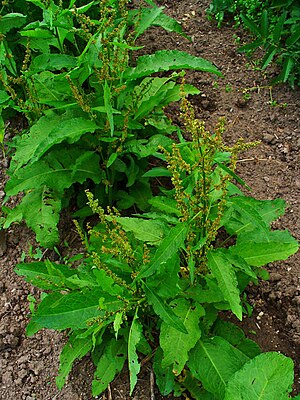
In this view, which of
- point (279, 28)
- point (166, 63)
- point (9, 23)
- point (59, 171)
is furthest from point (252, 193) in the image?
point (9, 23)

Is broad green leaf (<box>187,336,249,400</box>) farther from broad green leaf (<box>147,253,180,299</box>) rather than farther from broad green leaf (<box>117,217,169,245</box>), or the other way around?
broad green leaf (<box>117,217,169,245</box>)

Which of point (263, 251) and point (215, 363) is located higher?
point (263, 251)

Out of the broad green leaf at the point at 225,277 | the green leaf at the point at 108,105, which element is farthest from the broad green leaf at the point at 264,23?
the broad green leaf at the point at 225,277

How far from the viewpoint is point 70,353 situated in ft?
9.07

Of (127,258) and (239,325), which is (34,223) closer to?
(127,258)

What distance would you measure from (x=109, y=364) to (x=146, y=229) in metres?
0.71

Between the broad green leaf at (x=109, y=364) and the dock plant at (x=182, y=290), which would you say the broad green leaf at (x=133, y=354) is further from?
the broad green leaf at (x=109, y=364)

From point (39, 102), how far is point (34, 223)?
72cm

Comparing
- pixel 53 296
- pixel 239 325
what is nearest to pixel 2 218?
pixel 53 296

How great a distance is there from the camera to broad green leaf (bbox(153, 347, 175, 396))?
109 inches

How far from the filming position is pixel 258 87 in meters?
3.98

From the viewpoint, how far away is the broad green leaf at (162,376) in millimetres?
2758

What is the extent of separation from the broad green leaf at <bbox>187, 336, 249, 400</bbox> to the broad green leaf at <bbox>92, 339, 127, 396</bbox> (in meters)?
0.36

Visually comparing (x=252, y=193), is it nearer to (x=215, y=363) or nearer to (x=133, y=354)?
(x=215, y=363)
